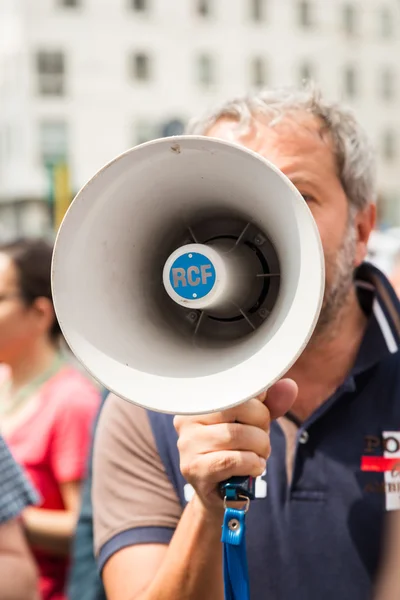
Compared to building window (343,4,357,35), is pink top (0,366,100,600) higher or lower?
lower

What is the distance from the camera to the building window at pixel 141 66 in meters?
21.3

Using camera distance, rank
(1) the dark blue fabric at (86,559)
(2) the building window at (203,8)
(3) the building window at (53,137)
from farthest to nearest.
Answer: (2) the building window at (203,8), (3) the building window at (53,137), (1) the dark blue fabric at (86,559)

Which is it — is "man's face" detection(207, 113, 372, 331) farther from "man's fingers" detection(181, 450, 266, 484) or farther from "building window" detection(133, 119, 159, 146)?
"building window" detection(133, 119, 159, 146)

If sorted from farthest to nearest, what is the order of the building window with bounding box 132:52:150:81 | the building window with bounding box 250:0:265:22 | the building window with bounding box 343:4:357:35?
the building window with bounding box 343:4:357:35 < the building window with bounding box 250:0:265:22 < the building window with bounding box 132:52:150:81

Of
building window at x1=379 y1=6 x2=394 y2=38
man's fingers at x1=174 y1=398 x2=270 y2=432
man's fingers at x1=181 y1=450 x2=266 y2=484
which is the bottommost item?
man's fingers at x1=181 y1=450 x2=266 y2=484

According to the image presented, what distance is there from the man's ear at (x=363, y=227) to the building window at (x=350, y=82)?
905 inches

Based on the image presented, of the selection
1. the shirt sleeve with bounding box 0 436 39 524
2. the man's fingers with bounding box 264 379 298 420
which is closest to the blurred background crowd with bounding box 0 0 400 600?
the shirt sleeve with bounding box 0 436 39 524

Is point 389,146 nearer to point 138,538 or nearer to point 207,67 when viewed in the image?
point 207,67

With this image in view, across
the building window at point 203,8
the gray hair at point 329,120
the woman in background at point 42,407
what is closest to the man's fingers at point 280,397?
the gray hair at point 329,120

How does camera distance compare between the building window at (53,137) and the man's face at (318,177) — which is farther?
the building window at (53,137)

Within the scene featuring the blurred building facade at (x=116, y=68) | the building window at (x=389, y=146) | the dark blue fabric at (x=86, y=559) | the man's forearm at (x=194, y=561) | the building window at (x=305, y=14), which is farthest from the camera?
the building window at (x=389, y=146)

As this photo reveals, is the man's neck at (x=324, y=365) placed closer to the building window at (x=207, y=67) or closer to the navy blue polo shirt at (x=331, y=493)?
the navy blue polo shirt at (x=331, y=493)

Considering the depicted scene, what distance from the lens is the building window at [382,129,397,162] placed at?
2386cm

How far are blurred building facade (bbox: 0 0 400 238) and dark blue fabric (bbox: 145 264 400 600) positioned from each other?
62.9ft
